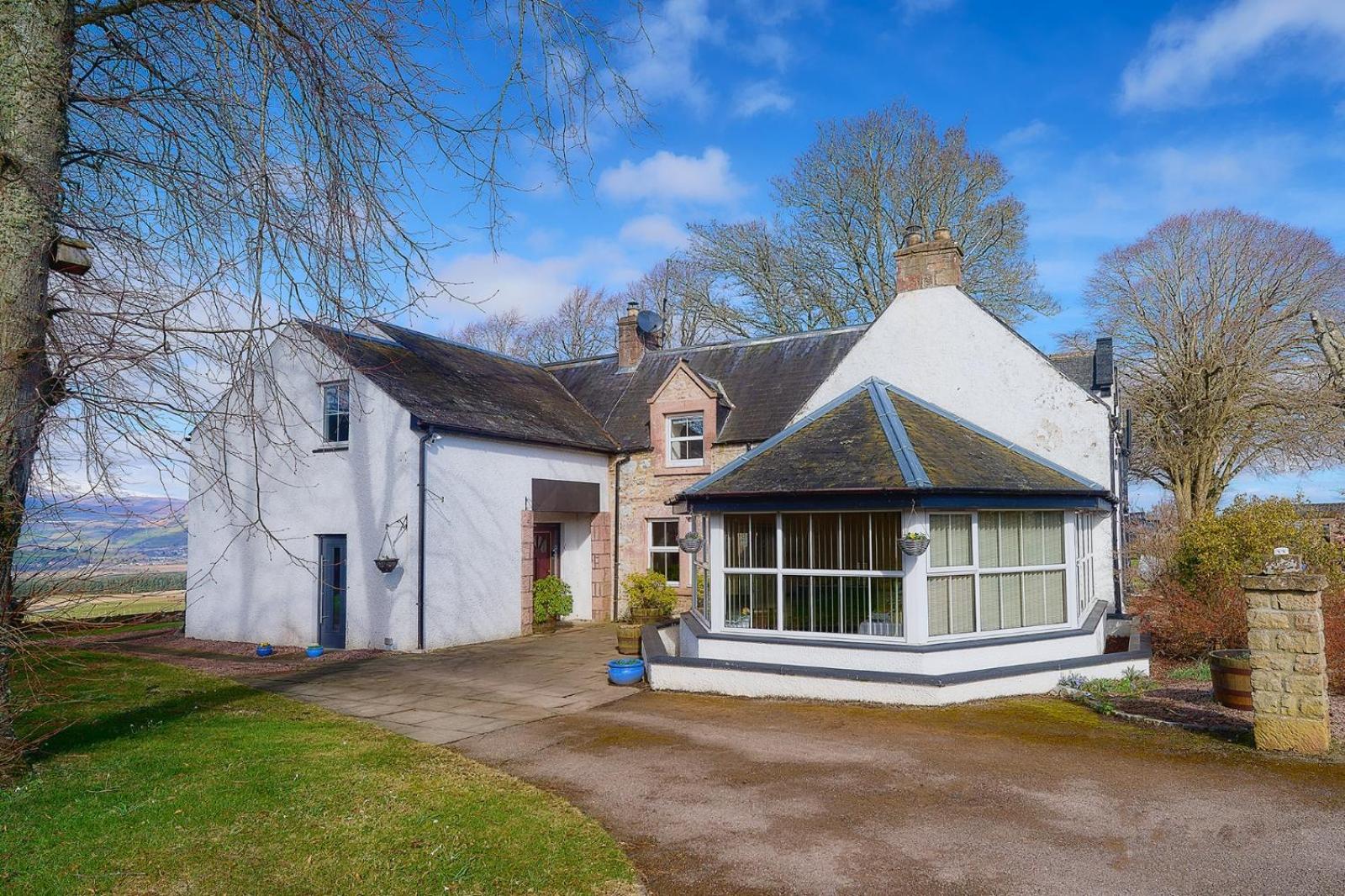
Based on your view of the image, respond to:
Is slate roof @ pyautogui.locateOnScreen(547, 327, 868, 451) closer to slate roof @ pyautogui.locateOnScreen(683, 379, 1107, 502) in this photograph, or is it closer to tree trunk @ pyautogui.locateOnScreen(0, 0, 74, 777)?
slate roof @ pyautogui.locateOnScreen(683, 379, 1107, 502)

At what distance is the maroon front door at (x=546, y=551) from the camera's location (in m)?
19.8

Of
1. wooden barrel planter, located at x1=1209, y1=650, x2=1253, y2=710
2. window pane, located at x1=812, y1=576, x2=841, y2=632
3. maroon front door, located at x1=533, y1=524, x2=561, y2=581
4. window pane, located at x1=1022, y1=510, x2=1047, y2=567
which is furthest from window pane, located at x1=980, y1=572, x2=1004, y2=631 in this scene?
maroon front door, located at x1=533, y1=524, x2=561, y2=581

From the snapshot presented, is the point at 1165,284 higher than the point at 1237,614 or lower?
higher

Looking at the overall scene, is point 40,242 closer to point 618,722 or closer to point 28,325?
point 28,325

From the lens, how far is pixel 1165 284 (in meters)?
27.5

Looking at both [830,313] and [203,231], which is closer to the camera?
[203,231]

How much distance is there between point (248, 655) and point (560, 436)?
7.77m

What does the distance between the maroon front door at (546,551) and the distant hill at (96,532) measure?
1404 cm

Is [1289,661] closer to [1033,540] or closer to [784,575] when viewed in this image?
[1033,540]

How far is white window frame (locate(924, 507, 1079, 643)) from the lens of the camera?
438 inches

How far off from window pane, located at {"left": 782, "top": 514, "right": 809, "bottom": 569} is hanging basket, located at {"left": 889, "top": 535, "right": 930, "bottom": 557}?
162 cm

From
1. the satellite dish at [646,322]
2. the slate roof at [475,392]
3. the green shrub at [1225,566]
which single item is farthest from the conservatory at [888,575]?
the satellite dish at [646,322]

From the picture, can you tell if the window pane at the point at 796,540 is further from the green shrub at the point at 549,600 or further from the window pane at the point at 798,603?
the green shrub at the point at 549,600

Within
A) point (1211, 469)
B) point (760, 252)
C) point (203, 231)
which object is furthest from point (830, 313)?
point (203, 231)
